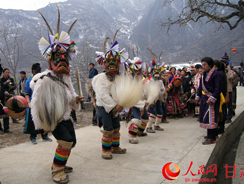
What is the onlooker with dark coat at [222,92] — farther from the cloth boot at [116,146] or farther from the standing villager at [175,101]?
the standing villager at [175,101]

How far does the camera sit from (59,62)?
3.45 meters

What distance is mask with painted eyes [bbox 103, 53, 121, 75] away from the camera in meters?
4.31

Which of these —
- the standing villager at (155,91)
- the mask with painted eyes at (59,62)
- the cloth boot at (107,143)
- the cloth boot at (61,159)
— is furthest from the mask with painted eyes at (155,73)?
the cloth boot at (61,159)

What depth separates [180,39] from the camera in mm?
52750

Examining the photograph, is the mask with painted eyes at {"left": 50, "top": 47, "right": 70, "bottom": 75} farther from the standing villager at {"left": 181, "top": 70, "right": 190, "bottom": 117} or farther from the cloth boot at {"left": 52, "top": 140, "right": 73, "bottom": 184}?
the standing villager at {"left": 181, "top": 70, "right": 190, "bottom": 117}

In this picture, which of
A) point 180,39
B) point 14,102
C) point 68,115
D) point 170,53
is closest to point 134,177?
point 68,115

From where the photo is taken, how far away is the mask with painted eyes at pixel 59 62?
11.3 feet

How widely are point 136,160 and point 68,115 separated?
4.84 ft

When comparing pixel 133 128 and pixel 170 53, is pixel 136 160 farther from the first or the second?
pixel 170 53

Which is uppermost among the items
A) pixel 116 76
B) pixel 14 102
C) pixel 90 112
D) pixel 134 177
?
pixel 116 76

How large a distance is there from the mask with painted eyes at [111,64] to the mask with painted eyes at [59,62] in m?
0.97

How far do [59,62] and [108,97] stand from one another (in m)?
1.11

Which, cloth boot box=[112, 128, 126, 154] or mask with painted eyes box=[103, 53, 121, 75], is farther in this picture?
cloth boot box=[112, 128, 126, 154]

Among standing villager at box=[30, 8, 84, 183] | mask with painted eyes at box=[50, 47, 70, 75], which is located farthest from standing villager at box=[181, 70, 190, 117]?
mask with painted eyes at box=[50, 47, 70, 75]
